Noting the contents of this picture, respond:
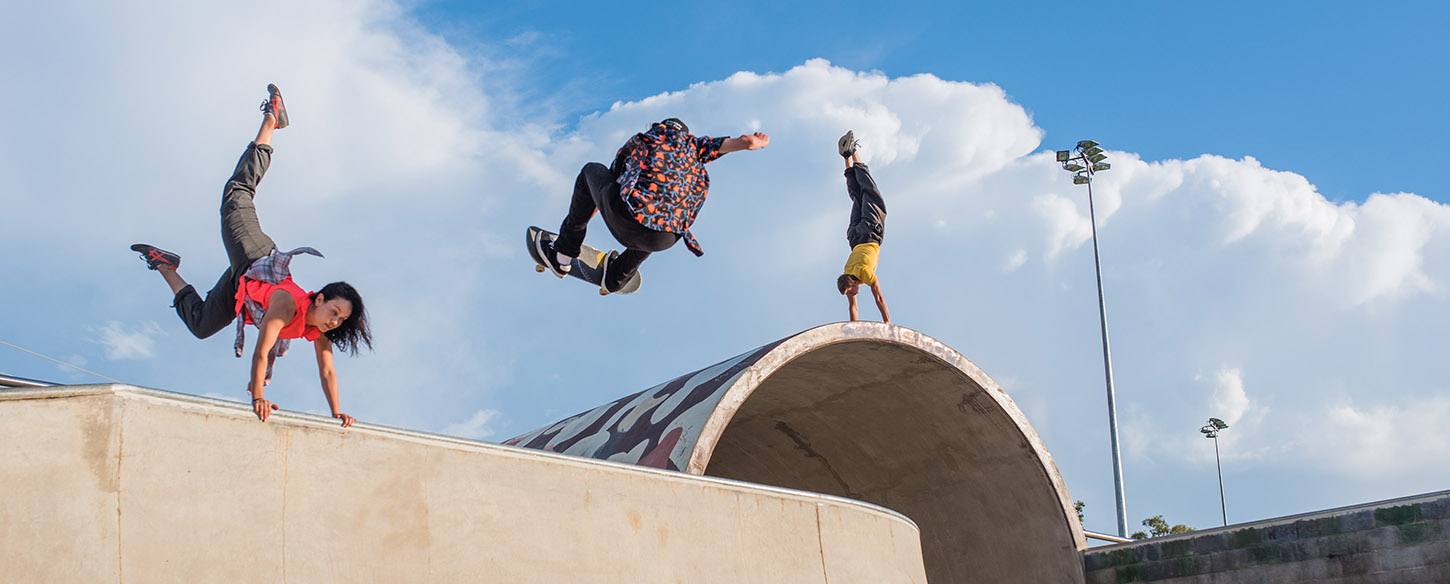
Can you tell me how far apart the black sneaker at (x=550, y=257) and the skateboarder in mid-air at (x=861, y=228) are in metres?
3.51

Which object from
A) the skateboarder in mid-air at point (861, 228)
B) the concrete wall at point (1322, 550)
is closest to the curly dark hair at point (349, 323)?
the skateboarder in mid-air at point (861, 228)

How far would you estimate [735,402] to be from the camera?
1045 centimetres

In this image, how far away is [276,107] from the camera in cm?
718

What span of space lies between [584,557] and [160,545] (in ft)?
7.07

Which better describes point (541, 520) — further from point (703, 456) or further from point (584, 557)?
point (703, 456)

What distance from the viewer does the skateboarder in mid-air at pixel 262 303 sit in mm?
6090

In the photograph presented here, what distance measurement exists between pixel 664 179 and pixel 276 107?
2.20 m

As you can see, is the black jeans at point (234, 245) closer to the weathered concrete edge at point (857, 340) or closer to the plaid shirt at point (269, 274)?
the plaid shirt at point (269, 274)

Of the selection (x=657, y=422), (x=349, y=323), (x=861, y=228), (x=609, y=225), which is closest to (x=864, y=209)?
(x=861, y=228)

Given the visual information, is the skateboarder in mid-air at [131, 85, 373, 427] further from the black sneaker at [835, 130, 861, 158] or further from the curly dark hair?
the black sneaker at [835, 130, 861, 158]

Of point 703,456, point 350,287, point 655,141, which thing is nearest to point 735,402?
point 703,456

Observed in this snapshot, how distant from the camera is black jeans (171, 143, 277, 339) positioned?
6.50 m

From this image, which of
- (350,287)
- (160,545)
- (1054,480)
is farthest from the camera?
(1054,480)

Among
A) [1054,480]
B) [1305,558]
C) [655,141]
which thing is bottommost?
[1305,558]
